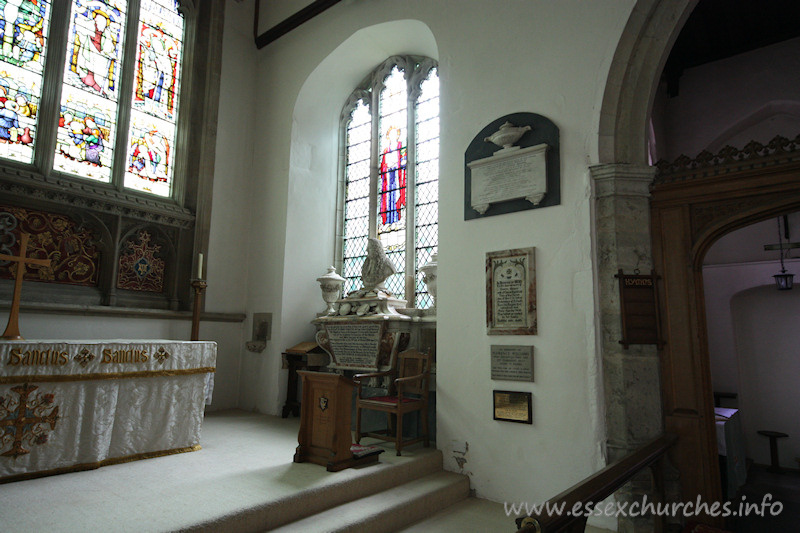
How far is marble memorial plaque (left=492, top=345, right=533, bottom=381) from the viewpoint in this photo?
3.85 m

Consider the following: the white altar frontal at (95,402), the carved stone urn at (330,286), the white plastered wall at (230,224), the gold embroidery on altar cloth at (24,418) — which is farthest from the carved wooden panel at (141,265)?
the gold embroidery on altar cloth at (24,418)

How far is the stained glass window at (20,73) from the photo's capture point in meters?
5.05

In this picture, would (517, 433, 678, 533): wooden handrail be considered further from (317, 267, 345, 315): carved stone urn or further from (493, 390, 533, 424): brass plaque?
(317, 267, 345, 315): carved stone urn

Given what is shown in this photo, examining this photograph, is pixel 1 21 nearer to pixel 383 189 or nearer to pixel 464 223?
pixel 383 189

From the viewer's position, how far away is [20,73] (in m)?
5.16

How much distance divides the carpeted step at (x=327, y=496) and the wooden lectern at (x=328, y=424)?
13 centimetres

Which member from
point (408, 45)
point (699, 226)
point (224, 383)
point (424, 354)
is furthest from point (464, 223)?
point (224, 383)

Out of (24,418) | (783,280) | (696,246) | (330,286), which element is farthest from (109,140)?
(783,280)

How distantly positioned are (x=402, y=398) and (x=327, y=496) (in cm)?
114

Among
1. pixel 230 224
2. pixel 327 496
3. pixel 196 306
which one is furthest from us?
pixel 230 224

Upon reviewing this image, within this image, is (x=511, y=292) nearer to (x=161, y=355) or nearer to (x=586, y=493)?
(x=586, y=493)

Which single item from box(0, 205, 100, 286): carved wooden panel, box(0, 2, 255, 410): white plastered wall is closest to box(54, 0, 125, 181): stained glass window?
box(0, 205, 100, 286): carved wooden panel

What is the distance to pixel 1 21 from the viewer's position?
514 centimetres

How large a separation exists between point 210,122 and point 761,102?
22.9 feet
